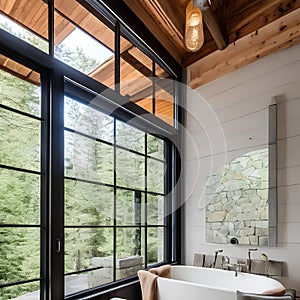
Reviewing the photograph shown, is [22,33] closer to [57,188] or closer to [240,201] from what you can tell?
[57,188]

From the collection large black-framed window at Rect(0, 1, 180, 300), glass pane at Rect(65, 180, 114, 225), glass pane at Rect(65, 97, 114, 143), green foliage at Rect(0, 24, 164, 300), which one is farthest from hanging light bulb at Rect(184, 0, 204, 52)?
glass pane at Rect(65, 180, 114, 225)

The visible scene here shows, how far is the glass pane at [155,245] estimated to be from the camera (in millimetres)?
3990

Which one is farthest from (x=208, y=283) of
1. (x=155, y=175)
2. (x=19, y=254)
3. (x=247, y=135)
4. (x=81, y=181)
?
(x=19, y=254)

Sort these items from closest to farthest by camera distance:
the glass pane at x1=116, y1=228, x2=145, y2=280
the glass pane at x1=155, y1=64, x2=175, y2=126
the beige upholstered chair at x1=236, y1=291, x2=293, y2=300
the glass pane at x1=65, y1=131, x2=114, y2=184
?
the beige upholstered chair at x1=236, y1=291, x2=293, y2=300 < the glass pane at x1=65, y1=131, x2=114, y2=184 < the glass pane at x1=116, y1=228, x2=145, y2=280 < the glass pane at x1=155, y1=64, x2=175, y2=126

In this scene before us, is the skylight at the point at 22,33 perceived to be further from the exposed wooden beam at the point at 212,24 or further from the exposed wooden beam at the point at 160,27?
the exposed wooden beam at the point at 160,27

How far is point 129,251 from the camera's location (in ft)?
11.5

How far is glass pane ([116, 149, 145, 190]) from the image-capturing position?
3.43 m

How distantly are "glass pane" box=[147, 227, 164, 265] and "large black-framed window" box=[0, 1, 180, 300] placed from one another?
1cm

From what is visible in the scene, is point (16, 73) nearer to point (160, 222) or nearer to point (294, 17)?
point (160, 222)

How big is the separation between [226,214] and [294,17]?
7.78 ft

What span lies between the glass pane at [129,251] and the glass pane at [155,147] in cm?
93

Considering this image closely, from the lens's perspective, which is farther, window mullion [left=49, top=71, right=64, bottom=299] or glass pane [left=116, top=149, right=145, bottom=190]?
glass pane [left=116, top=149, right=145, bottom=190]

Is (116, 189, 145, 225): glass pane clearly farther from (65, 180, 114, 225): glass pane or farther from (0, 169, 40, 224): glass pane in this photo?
(0, 169, 40, 224): glass pane

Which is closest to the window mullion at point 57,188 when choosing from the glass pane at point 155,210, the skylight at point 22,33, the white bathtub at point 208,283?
the skylight at point 22,33
